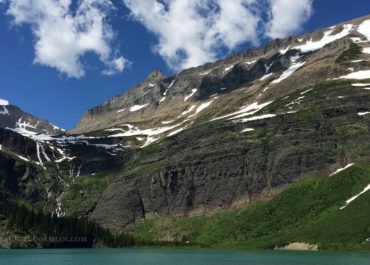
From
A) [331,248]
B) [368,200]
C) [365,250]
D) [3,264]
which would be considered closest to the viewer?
[3,264]

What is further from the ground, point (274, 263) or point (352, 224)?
point (352, 224)

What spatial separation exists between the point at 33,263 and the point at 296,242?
349ft

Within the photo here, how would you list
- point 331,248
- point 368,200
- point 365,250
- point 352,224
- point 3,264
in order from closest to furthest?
point 3,264, point 365,250, point 331,248, point 352,224, point 368,200

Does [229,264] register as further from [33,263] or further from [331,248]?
[331,248]

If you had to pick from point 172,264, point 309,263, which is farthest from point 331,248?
point 172,264

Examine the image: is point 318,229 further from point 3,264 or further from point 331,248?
point 3,264

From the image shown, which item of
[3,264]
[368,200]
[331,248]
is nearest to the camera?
[3,264]

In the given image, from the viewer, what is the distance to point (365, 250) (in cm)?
16225

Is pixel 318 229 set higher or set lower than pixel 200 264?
higher

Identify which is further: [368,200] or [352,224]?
[368,200]

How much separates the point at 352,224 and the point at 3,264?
119913 mm

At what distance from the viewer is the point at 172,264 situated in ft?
359

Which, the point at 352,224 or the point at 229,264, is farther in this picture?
the point at 352,224

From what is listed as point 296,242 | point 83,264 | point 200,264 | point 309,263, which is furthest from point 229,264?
point 296,242
